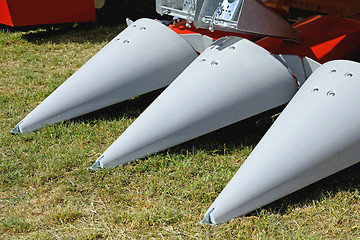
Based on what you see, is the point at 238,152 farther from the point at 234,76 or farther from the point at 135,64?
the point at 135,64

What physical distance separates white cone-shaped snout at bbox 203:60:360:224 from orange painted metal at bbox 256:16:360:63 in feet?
1.99

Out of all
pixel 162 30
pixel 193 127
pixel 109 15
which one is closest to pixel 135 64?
pixel 162 30

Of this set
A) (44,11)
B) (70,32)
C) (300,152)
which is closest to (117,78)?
(300,152)

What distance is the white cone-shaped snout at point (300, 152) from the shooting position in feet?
6.06

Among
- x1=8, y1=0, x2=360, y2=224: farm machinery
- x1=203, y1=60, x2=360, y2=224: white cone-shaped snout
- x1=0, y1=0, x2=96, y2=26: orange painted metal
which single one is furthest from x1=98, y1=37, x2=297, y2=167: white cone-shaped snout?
x1=0, y1=0, x2=96, y2=26: orange painted metal

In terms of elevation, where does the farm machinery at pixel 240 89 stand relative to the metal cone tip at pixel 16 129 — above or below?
above

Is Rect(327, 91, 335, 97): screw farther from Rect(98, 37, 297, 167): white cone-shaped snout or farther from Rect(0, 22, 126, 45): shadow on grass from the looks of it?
Rect(0, 22, 126, 45): shadow on grass

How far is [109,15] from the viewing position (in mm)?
5023

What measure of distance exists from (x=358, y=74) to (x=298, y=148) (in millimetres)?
462

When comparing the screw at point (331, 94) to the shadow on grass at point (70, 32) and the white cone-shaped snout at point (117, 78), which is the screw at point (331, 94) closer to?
the white cone-shaped snout at point (117, 78)

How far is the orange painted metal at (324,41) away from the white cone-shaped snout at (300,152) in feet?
1.99

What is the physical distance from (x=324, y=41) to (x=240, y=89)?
0.73 meters

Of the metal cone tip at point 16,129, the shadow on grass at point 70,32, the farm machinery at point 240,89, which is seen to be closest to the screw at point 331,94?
the farm machinery at point 240,89

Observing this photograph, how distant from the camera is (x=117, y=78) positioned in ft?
8.64
